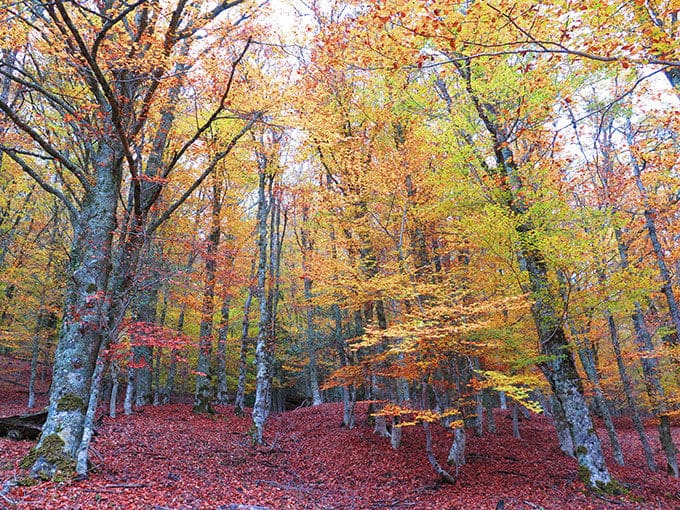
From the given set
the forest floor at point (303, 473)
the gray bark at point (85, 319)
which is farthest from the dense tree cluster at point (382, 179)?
the forest floor at point (303, 473)

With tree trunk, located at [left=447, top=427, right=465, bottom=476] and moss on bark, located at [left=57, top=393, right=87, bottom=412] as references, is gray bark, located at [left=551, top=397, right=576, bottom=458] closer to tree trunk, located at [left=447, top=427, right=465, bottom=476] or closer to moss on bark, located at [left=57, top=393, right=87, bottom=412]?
tree trunk, located at [left=447, top=427, right=465, bottom=476]

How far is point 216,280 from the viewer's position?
15.2m

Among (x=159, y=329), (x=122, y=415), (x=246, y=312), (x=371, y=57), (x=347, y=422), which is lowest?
(x=347, y=422)

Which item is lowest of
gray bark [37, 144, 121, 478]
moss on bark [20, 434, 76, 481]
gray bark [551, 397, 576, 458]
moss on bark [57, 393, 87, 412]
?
gray bark [551, 397, 576, 458]

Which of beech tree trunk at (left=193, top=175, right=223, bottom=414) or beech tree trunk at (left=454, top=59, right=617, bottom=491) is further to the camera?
beech tree trunk at (left=193, top=175, right=223, bottom=414)

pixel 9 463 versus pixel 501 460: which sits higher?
pixel 9 463

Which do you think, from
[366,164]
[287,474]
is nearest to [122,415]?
[287,474]

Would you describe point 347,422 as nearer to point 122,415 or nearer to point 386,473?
point 386,473

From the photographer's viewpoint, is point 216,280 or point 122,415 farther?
point 216,280

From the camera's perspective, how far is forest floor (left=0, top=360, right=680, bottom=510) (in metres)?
5.73

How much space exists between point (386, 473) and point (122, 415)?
911cm

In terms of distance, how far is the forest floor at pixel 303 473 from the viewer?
5.73 m

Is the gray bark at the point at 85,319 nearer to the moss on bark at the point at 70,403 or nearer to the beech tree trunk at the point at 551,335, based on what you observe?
the moss on bark at the point at 70,403

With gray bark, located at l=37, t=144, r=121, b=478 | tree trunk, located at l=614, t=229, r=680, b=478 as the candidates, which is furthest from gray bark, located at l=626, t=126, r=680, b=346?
gray bark, located at l=37, t=144, r=121, b=478
